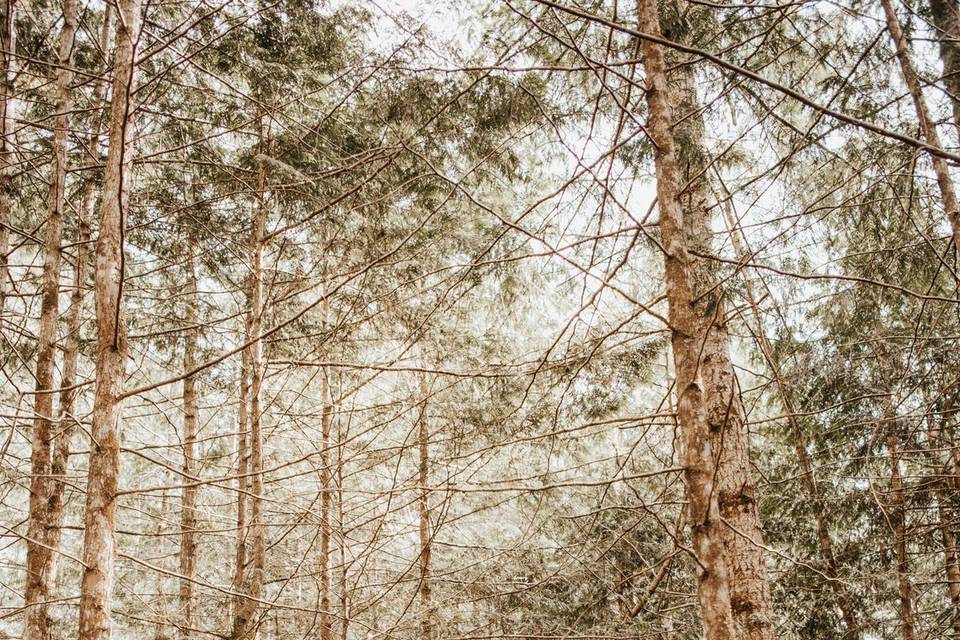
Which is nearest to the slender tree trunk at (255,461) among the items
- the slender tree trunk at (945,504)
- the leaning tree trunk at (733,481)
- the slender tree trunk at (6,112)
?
the slender tree trunk at (6,112)

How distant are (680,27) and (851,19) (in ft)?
6.26

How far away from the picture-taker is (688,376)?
226 centimetres

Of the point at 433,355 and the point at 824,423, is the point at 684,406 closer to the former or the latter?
the point at 433,355

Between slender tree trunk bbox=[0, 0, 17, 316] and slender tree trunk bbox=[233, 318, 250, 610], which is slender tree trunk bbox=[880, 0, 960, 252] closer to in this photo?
slender tree trunk bbox=[233, 318, 250, 610]

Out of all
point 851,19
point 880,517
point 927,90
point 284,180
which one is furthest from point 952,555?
point 284,180

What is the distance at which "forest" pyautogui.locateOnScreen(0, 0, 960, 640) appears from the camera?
9.21 feet

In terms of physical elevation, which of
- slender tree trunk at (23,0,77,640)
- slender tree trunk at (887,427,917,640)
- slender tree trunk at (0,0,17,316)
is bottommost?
slender tree trunk at (887,427,917,640)

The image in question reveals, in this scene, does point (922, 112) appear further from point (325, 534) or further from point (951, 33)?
point (325, 534)

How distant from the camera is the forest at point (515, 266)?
2.81 metres

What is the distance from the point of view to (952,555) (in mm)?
6082

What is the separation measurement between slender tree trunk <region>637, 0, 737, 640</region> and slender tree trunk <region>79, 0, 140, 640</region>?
2.12m

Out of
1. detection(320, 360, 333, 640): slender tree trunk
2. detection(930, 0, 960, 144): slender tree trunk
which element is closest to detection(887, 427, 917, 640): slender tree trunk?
detection(930, 0, 960, 144): slender tree trunk

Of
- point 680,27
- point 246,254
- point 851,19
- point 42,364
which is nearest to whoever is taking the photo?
point 680,27

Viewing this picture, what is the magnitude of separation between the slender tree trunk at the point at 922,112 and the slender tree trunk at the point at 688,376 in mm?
1806
